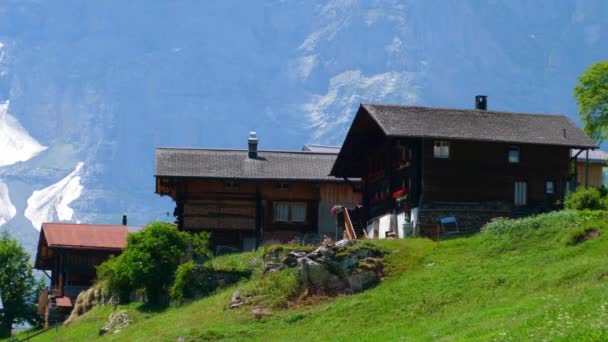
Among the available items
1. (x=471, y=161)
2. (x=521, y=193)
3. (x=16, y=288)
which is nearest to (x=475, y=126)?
(x=471, y=161)

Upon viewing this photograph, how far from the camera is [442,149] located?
6072 centimetres

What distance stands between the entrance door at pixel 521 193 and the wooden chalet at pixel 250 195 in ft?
47.5

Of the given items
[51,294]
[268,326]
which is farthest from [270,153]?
[268,326]

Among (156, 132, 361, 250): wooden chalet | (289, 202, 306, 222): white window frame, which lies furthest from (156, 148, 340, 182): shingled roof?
(289, 202, 306, 222): white window frame

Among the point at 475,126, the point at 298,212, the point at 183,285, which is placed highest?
the point at 475,126

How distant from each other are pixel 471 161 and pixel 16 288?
118ft

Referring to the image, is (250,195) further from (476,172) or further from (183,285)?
(183,285)

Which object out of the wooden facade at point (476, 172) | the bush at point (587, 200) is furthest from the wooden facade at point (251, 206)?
the bush at point (587, 200)

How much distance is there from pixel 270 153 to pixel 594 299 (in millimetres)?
46757

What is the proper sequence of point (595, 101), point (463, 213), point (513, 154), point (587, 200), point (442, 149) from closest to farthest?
point (587, 200) → point (463, 213) → point (442, 149) → point (513, 154) → point (595, 101)

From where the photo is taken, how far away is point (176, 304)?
187ft

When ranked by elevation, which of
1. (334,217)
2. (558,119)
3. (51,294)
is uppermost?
(558,119)

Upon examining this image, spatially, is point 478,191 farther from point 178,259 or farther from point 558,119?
point 178,259

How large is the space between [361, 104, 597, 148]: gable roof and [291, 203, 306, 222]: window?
16375mm
